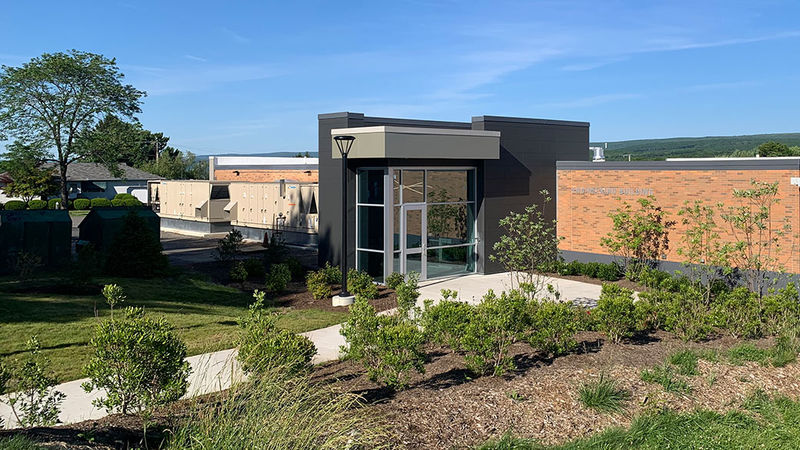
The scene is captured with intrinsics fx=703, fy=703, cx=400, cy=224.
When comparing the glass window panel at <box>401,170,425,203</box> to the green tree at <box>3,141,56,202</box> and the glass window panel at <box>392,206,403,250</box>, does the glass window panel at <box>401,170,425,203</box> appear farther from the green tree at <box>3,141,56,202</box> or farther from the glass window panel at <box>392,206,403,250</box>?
Result: the green tree at <box>3,141,56,202</box>

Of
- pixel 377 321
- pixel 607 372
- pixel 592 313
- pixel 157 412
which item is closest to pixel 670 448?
pixel 607 372

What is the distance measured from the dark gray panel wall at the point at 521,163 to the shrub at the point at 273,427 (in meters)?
15.2

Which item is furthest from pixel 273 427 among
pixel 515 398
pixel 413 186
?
pixel 413 186

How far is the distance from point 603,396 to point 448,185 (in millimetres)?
13327

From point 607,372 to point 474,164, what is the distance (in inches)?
507

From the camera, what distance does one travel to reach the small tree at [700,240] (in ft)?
59.7

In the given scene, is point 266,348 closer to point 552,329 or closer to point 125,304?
point 552,329

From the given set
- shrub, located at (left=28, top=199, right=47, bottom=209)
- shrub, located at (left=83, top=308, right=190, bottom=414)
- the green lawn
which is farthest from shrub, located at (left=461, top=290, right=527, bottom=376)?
shrub, located at (left=28, top=199, right=47, bottom=209)

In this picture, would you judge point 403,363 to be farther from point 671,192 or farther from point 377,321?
point 671,192

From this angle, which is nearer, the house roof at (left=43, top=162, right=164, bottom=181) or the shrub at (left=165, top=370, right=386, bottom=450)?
the shrub at (left=165, top=370, right=386, bottom=450)

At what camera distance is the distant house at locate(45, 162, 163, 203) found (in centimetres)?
5977

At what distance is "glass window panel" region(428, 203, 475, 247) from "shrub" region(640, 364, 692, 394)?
38.2ft

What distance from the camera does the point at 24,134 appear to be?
4566 cm

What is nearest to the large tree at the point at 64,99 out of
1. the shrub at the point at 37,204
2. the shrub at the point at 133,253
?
the shrub at the point at 37,204
